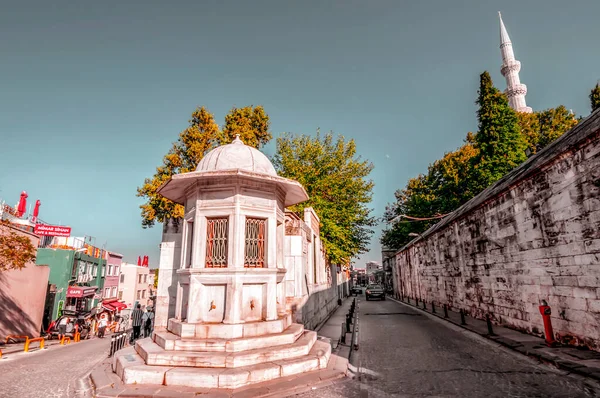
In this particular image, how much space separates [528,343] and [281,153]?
20.6m

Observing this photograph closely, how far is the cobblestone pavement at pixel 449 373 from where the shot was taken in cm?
558

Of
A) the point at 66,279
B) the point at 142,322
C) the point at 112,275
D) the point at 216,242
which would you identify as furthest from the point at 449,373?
the point at 112,275

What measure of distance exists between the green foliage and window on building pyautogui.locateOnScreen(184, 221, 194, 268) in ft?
128

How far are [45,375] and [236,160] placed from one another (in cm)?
695

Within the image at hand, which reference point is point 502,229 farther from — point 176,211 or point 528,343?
point 176,211

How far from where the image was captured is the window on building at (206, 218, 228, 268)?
7.64 meters

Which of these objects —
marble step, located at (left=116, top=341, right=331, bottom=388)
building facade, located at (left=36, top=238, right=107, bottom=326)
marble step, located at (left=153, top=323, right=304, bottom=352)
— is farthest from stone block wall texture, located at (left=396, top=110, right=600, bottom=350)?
building facade, located at (left=36, top=238, right=107, bottom=326)

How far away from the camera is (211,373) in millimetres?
5621

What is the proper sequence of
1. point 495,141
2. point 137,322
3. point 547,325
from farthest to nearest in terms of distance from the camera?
point 495,141
point 137,322
point 547,325

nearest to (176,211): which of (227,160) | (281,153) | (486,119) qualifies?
(281,153)

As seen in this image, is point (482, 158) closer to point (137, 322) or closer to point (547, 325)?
point (547, 325)

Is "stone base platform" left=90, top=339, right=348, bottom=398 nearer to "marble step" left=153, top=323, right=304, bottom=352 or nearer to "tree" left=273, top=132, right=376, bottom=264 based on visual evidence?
"marble step" left=153, top=323, right=304, bottom=352

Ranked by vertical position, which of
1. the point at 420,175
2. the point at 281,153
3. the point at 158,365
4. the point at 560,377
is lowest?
the point at 560,377

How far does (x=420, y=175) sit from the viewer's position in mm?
41938
